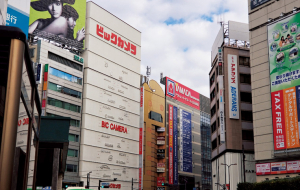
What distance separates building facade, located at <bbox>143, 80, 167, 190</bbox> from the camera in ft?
380

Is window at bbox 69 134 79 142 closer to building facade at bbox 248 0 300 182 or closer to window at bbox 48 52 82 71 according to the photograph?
window at bbox 48 52 82 71

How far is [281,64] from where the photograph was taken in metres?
62.1

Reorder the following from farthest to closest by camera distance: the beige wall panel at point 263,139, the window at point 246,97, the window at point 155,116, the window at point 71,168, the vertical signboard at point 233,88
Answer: the window at point 155,116 < the window at point 71,168 < the window at point 246,97 < the vertical signboard at point 233,88 < the beige wall panel at point 263,139

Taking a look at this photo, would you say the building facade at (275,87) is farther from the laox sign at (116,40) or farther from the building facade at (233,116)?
the laox sign at (116,40)

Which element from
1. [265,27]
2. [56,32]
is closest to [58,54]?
[56,32]

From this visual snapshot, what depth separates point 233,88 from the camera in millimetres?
77188

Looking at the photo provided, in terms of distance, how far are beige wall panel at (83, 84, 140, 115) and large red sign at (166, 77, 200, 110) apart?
26.6 metres

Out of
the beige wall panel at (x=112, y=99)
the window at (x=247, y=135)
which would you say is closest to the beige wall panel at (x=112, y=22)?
the beige wall panel at (x=112, y=99)

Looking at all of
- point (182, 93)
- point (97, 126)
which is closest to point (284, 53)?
point (97, 126)

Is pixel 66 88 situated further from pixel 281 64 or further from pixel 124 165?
pixel 281 64

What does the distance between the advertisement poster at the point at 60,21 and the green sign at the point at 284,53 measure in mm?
45282

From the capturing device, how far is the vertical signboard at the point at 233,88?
76188 mm

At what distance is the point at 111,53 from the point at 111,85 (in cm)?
876

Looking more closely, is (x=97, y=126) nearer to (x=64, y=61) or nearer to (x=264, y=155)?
(x=64, y=61)
